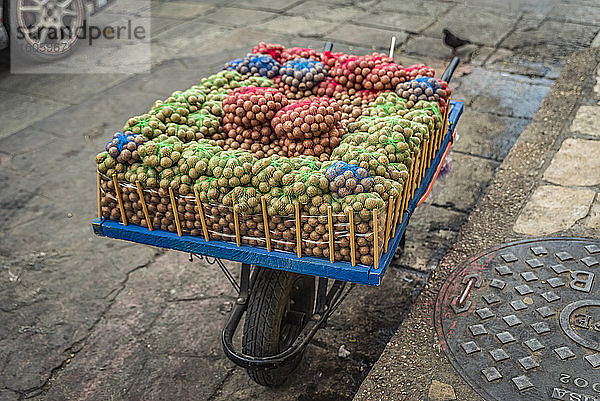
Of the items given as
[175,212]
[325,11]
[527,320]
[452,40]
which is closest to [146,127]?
[175,212]

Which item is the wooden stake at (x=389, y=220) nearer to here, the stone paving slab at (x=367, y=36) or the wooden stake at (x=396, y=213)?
the wooden stake at (x=396, y=213)

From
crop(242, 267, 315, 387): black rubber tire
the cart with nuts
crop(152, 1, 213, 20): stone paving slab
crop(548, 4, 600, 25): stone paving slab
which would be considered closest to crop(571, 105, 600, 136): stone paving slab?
the cart with nuts

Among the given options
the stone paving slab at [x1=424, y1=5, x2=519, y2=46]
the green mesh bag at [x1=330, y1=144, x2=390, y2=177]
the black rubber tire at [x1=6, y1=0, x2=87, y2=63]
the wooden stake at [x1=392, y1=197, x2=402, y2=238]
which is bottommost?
the black rubber tire at [x1=6, y1=0, x2=87, y2=63]

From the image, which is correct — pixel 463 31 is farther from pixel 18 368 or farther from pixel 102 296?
pixel 18 368

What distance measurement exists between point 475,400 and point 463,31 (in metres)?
6.79

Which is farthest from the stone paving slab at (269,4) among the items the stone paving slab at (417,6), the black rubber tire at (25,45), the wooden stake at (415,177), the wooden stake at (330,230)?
the wooden stake at (330,230)

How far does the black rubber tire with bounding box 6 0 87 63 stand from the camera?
787cm

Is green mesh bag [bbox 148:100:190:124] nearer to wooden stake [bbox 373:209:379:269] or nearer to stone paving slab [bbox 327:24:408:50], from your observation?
wooden stake [bbox 373:209:379:269]

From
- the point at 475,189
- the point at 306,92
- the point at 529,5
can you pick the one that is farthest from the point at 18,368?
the point at 529,5

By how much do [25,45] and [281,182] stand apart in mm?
6853

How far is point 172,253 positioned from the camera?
4.68 m

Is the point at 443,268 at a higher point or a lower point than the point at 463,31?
lower

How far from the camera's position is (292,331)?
3.45 m

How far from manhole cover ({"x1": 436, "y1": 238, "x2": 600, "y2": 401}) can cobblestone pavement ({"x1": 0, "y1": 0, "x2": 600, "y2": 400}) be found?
589 millimetres
